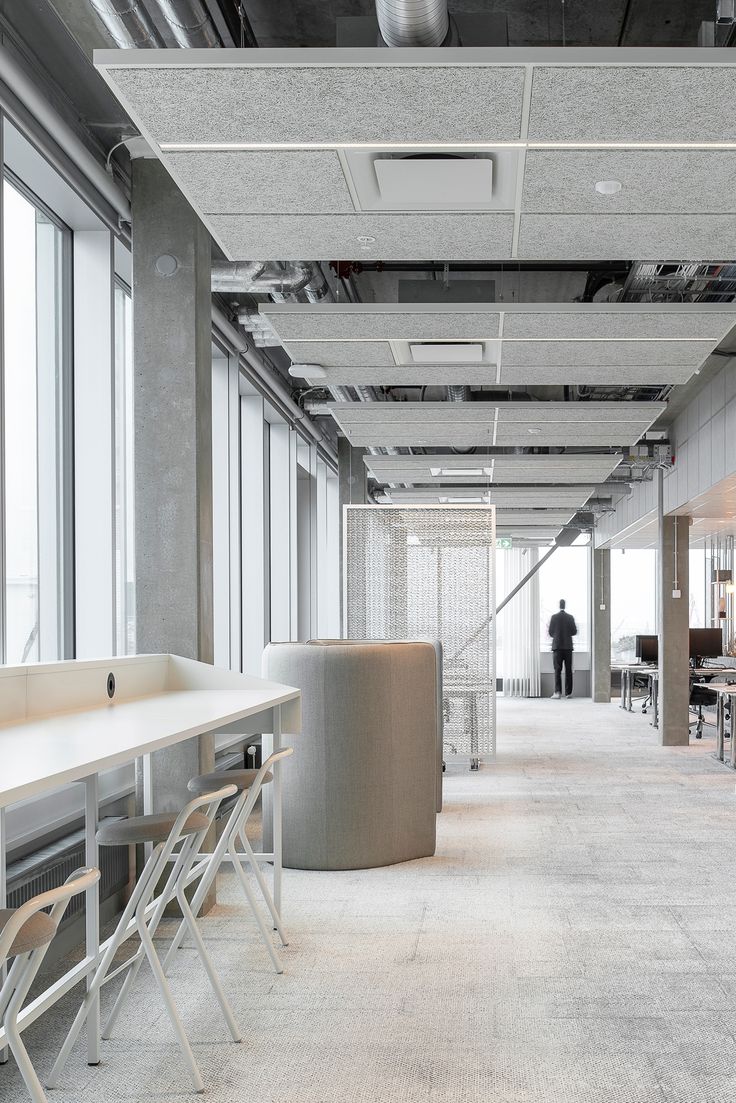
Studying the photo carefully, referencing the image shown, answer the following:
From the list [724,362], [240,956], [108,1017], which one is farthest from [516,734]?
[108,1017]

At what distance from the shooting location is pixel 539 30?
4.82 metres

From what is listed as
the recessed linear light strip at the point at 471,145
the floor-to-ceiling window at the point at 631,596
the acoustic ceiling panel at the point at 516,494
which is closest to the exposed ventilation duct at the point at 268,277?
the recessed linear light strip at the point at 471,145

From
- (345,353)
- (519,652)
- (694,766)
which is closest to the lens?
(345,353)

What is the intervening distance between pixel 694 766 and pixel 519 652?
439 inches

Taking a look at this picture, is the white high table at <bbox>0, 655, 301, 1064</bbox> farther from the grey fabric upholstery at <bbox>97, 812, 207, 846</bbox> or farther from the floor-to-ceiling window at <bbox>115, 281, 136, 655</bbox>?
the floor-to-ceiling window at <bbox>115, 281, 136, 655</bbox>

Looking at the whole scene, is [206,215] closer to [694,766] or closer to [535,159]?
[535,159]

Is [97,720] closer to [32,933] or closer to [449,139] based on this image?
[32,933]

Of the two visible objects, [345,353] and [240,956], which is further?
[345,353]

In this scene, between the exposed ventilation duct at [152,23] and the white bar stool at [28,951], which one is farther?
the exposed ventilation duct at [152,23]

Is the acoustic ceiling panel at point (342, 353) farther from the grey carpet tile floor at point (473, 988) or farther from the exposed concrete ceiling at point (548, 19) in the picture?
the grey carpet tile floor at point (473, 988)

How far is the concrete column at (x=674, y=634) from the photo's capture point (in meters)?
12.2

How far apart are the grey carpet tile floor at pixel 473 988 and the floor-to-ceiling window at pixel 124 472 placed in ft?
5.47

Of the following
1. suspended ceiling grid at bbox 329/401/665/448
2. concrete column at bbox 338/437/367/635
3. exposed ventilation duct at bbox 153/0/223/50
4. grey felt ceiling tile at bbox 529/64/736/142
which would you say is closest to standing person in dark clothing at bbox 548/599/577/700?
concrete column at bbox 338/437/367/635

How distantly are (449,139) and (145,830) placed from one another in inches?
95.9
